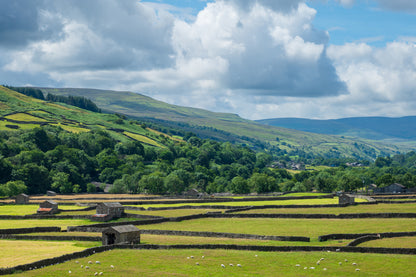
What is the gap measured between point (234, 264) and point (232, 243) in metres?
11.8

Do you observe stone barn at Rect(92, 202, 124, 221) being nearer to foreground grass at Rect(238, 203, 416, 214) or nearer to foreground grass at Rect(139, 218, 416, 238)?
foreground grass at Rect(139, 218, 416, 238)

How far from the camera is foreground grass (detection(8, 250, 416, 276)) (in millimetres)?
41062

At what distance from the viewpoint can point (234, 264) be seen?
1762 inches

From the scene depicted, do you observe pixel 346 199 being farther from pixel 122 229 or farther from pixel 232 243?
pixel 122 229

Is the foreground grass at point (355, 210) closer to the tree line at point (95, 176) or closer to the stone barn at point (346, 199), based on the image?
the stone barn at point (346, 199)

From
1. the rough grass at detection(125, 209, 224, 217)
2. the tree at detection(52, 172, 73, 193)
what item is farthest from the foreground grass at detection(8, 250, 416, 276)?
the tree at detection(52, 172, 73, 193)

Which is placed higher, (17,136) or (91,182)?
(17,136)

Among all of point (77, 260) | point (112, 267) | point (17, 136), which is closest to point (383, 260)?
point (112, 267)

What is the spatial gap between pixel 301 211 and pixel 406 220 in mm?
18066

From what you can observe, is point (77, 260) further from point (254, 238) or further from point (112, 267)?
point (254, 238)

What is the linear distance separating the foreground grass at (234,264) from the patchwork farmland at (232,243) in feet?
0.25

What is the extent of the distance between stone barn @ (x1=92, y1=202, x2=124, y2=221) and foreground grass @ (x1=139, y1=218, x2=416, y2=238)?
1045 centimetres

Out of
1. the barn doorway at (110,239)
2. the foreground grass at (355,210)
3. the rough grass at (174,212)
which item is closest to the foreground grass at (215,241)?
the barn doorway at (110,239)

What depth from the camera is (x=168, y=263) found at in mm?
45688
